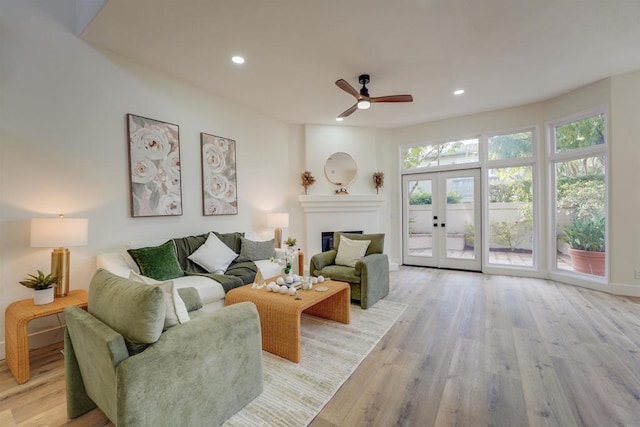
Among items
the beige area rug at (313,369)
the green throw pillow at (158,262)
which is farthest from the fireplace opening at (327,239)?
the green throw pillow at (158,262)

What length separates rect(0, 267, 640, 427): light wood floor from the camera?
1689 mm

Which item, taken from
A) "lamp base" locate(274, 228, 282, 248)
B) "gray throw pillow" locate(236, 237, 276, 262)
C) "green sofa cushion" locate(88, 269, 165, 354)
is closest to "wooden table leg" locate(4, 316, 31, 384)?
"green sofa cushion" locate(88, 269, 165, 354)

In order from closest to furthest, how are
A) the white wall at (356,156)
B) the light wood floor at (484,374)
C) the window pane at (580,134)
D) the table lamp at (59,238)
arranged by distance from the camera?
the light wood floor at (484,374), the table lamp at (59,238), the window pane at (580,134), the white wall at (356,156)

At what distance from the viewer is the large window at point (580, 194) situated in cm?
407

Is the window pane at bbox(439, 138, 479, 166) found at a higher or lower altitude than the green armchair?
higher

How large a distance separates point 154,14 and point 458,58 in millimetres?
3129

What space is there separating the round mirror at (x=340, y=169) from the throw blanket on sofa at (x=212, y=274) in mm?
2601

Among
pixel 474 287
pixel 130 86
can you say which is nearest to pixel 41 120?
pixel 130 86

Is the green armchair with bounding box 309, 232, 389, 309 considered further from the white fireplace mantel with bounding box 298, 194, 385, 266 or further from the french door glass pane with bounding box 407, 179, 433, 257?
the french door glass pane with bounding box 407, 179, 433, 257

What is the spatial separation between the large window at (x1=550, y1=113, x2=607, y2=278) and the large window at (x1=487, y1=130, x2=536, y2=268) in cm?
35

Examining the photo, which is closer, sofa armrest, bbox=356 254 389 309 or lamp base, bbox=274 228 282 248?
sofa armrest, bbox=356 254 389 309

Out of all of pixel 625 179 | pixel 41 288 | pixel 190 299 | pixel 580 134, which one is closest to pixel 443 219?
pixel 580 134

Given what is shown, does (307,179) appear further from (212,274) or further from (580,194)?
(580,194)

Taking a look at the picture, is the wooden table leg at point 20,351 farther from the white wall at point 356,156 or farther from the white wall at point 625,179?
the white wall at point 625,179
